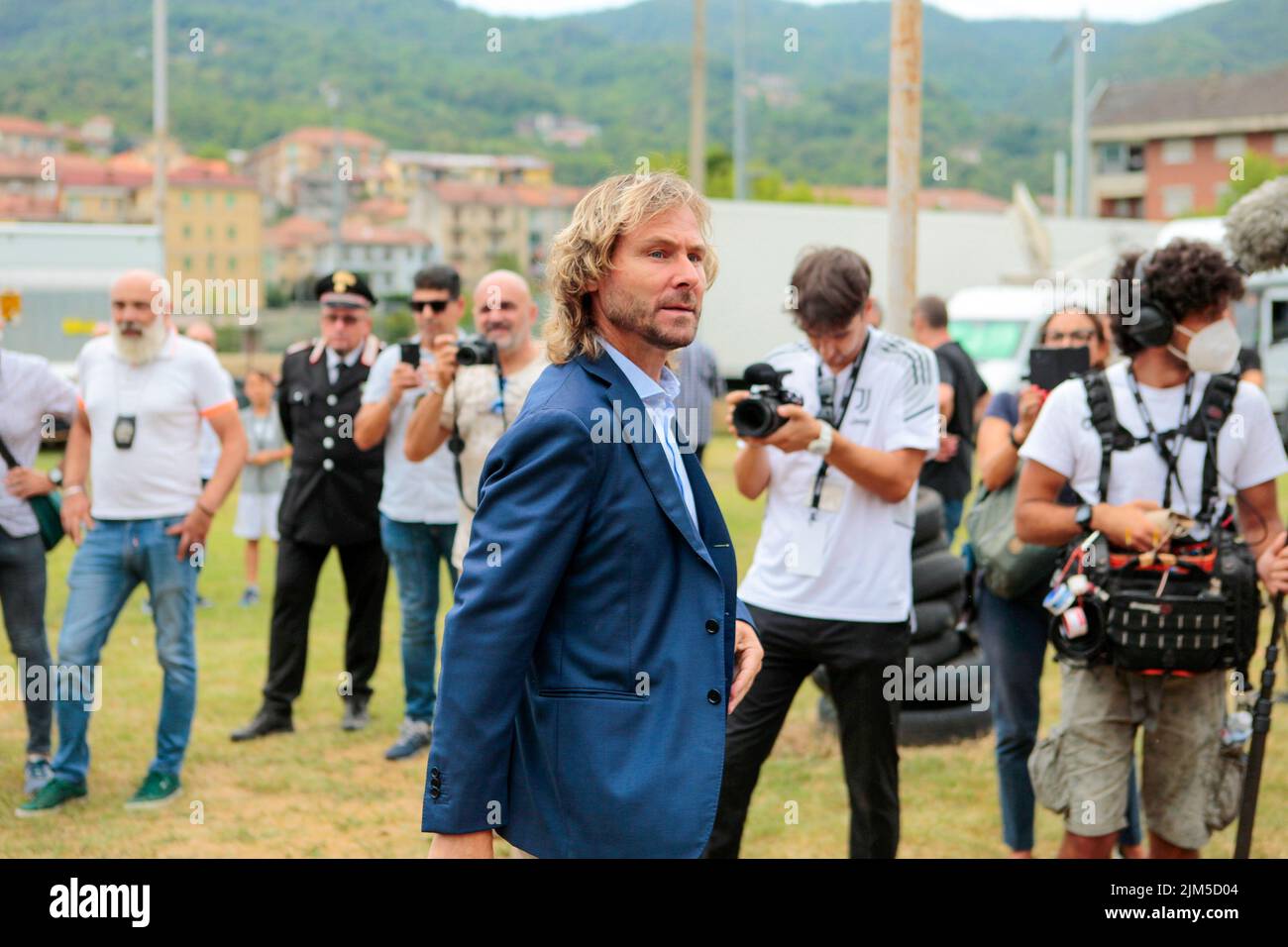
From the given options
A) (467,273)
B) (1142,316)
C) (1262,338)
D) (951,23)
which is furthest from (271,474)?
(951,23)

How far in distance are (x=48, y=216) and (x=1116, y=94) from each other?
63289 mm

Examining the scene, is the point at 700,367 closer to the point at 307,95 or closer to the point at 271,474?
the point at 271,474

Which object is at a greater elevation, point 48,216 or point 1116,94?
point 1116,94

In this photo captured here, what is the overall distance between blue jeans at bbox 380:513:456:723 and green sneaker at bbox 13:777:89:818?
5.24 ft

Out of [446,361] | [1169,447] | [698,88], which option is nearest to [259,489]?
[446,361]

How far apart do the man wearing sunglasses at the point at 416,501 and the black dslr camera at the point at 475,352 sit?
0.95 meters

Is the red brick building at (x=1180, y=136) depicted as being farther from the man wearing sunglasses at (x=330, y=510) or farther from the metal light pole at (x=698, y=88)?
the man wearing sunglasses at (x=330, y=510)

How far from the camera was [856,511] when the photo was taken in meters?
4.47

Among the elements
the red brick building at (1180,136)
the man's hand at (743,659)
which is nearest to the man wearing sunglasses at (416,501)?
the man's hand at (743,659)

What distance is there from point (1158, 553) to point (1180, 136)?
85497 mm

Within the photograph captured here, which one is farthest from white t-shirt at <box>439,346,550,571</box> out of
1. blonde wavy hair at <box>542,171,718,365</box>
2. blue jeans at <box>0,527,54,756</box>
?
blonde wavy hair at <box>542,171,718,365</box>

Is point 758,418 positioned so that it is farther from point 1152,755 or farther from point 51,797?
point 51,797

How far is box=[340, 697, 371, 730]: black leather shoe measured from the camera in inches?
289

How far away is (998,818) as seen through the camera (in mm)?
5789
